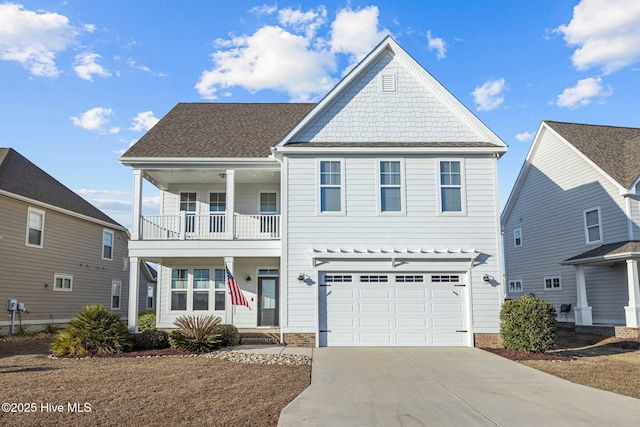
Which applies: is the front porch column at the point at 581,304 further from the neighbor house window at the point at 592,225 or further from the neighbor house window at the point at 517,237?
the neighbor house window at the point at 517,237

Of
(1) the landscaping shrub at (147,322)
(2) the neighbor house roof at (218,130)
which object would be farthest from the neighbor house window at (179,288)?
(2) the neighbor house roof at (218,130)

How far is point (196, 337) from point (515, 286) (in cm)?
1827

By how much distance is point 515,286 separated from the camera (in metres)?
26.5

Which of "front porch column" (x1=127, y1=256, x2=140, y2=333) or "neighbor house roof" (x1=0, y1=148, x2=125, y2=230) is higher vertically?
"neighbor house roof" (x1=0, y1=148, x2=125, y2=230)

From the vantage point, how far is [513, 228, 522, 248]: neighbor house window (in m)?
26.0

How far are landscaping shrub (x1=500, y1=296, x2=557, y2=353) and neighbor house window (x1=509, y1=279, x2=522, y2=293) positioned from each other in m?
13.0

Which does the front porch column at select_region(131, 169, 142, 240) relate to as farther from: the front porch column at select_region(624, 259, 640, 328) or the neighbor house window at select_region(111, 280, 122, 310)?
the front porch column at select_region(624, 259, 640, 328)

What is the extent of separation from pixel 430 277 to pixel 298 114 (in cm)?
879

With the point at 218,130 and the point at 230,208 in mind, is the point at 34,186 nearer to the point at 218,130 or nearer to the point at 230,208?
the point at 218,130

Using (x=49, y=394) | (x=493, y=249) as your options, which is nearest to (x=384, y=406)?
(x=49, y=394)

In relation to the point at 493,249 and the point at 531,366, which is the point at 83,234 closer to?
the point at 493,249

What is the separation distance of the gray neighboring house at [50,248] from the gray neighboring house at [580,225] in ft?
65.2

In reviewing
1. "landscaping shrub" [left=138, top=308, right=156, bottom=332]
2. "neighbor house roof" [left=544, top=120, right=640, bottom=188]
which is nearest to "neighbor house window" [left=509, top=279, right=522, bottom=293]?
"neighbor house roof" [left=544, top=120, right=640, bottom=188]

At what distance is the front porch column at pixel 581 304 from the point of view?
63.8 ft
